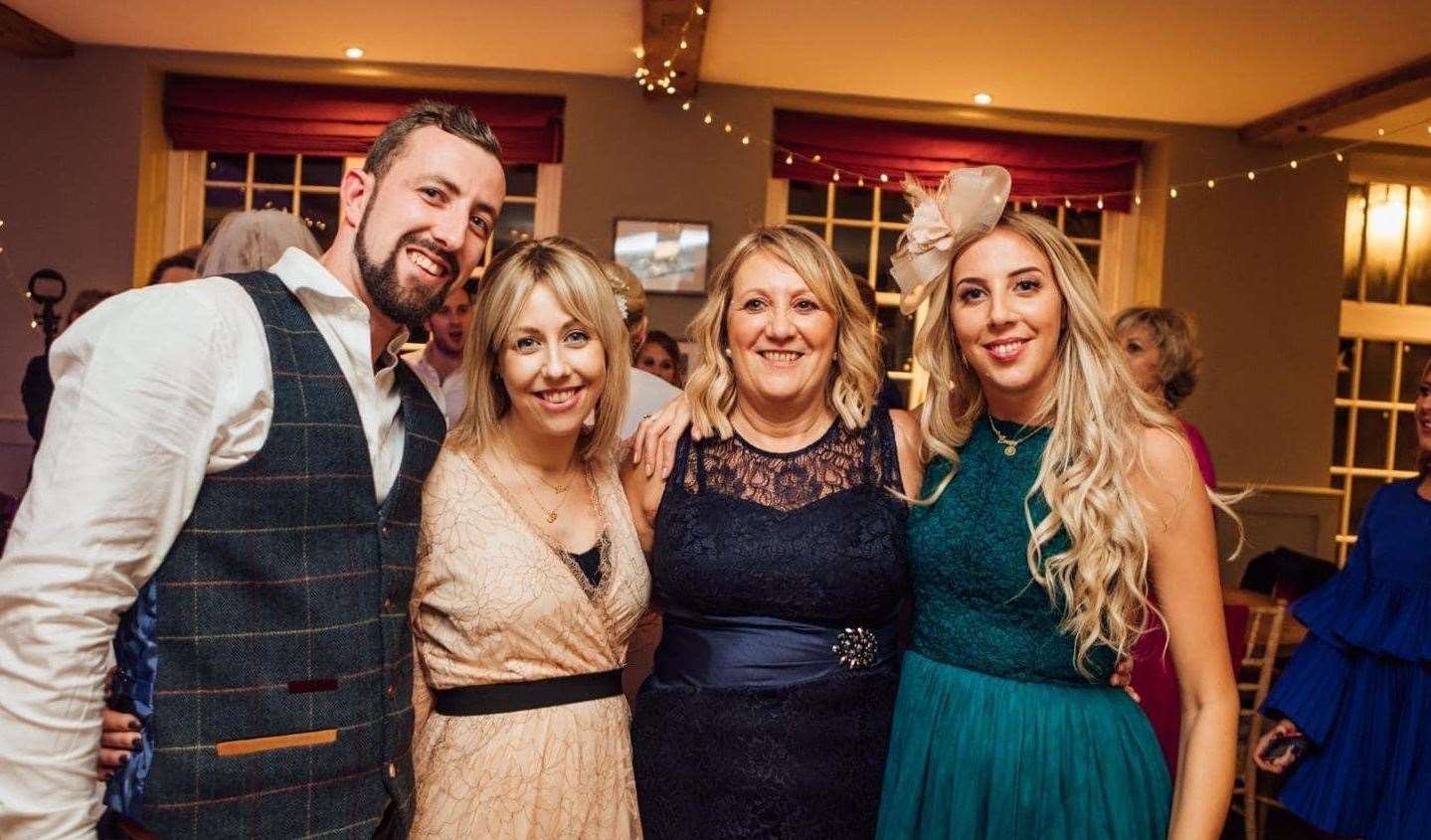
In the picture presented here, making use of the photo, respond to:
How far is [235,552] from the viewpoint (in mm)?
1268

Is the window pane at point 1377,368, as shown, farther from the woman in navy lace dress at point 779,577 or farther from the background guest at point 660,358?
the woman in navy lace dress at point 779,577

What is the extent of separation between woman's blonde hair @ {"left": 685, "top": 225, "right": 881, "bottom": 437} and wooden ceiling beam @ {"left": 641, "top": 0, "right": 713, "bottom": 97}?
2618 millimetres

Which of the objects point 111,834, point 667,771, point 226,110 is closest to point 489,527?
point 667,771

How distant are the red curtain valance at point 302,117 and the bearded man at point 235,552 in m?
4.45

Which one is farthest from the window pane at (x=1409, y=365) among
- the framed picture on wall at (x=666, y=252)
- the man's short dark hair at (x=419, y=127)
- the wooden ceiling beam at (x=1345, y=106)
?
the man's short dark hair at (x=419, y=127)

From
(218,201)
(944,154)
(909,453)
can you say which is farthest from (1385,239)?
(218,201)

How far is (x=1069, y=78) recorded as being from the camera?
5.31 meters

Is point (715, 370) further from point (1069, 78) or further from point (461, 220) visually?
point (1069, 78)

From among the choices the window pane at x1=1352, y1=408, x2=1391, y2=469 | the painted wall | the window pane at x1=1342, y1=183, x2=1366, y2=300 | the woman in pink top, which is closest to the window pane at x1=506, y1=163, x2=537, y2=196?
the painted wall

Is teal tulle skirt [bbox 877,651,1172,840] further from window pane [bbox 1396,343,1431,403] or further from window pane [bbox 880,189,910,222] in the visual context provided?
window pane [bbox 1396,343,1431,403]

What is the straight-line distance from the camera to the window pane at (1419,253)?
642cm

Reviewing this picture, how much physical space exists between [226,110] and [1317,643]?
5.56 m

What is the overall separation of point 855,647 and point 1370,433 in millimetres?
5888

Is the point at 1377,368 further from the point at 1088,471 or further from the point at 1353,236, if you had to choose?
the point at 1088,471
